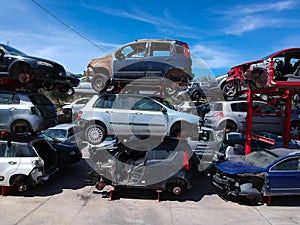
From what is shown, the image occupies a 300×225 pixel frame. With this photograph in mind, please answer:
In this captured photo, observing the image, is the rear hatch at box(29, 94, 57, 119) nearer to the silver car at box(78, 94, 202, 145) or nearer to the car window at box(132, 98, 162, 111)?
the silver car at box(78, 94, 202, 145)

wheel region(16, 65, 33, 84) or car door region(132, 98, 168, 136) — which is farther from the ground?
wheel region(16, 65, 33, 84)

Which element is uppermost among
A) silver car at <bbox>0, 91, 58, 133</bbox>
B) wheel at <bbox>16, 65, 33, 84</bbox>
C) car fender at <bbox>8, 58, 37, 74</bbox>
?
car fender at <bbox>8, 58, 37, 74</bbox>

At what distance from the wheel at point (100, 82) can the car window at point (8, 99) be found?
2.05m

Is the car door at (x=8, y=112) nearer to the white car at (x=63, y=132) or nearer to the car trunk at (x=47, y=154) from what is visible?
the car trunk at (x=47, y=154)

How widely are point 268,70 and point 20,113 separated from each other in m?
6.48

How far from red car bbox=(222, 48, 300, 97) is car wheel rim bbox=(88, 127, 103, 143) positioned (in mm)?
4385

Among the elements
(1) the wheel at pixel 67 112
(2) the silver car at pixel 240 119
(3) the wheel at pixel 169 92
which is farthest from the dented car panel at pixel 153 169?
(1) the wheel at pixel 67 112

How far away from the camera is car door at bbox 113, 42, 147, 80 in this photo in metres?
6.06

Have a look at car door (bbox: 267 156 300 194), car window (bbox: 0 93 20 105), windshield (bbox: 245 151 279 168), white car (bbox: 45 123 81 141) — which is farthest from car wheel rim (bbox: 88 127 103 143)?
car door (bbox: 267 156 300 194)

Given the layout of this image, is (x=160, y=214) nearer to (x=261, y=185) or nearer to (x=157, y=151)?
(x=157, y=151)

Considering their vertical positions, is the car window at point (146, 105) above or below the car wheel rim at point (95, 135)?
above

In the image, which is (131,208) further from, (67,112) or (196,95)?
(67,112)

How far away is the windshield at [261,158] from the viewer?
19.5 feet

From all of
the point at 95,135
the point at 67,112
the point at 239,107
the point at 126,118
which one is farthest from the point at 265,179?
the point at 67,112
